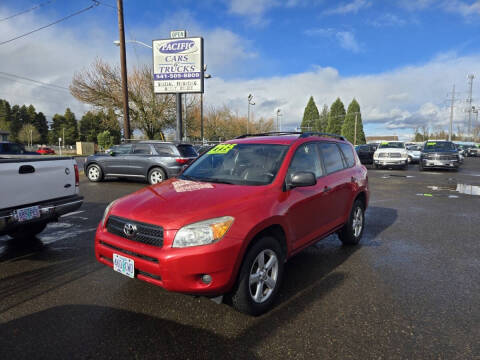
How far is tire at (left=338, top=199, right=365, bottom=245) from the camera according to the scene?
468 centimetres

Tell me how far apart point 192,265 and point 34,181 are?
290cm

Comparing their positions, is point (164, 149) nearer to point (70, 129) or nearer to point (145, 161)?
point (145, 161)

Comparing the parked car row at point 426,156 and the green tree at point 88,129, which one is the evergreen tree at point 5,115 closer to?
the green tree at point 88,129

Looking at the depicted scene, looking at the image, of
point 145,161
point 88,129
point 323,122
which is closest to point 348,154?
point 145,161

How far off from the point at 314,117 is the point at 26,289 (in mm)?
88294

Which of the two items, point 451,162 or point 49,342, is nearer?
point 49,342

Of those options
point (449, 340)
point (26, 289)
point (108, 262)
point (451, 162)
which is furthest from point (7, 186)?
point (451, 162)

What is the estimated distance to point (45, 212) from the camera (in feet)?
13.8

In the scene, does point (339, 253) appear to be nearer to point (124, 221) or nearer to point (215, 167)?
point (215, 167)

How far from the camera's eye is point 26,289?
337cm

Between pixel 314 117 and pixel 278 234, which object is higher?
pixel 314 117

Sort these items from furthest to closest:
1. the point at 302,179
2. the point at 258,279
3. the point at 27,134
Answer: the point at 27,134 → the point at 302,179 → the point at 258,279

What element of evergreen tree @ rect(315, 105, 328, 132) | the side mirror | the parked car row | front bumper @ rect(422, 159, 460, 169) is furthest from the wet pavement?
evergreen tree @ rect(315, 105, 328, 132)

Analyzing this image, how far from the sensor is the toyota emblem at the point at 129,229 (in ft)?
9.21
